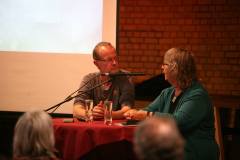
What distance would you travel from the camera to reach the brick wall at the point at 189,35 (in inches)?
235

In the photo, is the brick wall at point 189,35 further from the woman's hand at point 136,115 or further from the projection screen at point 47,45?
the woman's hand at point 136,115

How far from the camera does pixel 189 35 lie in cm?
609

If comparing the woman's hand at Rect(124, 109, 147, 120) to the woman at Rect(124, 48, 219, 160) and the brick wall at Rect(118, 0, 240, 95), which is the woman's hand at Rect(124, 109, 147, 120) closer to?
the woman at Rect(124, 48, 219, 160)

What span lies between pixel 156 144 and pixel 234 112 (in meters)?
4.05

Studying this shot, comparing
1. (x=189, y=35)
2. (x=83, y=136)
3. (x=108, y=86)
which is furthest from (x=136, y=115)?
A: (x=189, y=35)

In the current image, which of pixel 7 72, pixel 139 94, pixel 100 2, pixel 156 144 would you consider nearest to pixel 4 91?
pixel 7 72

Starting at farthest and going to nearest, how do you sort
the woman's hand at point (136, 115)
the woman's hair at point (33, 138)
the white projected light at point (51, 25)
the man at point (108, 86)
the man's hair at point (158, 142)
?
1. the white projected light at point (51, 25)
2. the man at point (108, 86)
3. the woman's hand at point (136, 115)
4. the woman's hair at point (33, 138)
5. the man's hair at point (158, 142)

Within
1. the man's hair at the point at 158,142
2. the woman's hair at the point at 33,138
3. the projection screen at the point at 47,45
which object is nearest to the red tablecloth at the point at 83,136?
the woman's hair at the point at 33,138

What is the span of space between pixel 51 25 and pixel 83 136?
1.59 metres

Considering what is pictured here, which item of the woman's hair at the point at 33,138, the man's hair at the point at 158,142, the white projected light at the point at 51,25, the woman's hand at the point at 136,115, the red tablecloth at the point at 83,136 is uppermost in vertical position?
the white projected light at the point at 51,25

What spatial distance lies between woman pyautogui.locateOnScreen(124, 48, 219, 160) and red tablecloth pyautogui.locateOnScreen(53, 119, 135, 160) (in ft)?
0.77

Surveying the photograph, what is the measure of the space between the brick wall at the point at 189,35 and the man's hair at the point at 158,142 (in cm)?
453

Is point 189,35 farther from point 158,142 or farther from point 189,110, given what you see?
point 158,142

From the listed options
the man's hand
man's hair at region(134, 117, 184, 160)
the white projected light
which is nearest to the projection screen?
the white projected light
